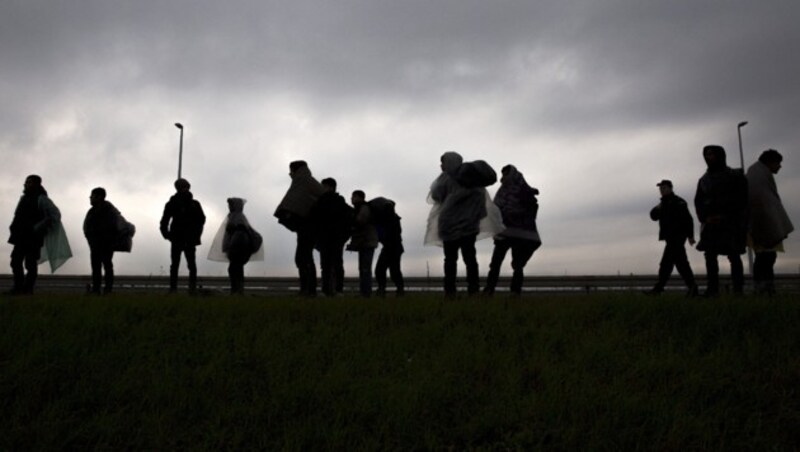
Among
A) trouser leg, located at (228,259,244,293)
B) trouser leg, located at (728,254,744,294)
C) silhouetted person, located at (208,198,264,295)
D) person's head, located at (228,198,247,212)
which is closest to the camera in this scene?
trouser leg, located at (728,254,744,294)

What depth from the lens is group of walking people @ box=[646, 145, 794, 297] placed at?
8.42m

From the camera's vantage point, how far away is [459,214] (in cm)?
916

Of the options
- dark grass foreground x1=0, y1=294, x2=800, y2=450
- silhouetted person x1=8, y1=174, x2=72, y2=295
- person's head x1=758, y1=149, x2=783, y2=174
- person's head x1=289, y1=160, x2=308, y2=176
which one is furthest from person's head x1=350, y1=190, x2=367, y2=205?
person's head x1=758, y1=149, x2=783, y2=174

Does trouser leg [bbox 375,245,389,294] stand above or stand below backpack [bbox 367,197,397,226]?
below

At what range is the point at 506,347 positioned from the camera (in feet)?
20.4

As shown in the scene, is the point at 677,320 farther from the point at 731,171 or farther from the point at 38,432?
the point at 38,432

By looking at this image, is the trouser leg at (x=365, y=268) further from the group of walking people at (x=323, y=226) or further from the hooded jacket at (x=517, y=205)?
the hooded jacket at (x=517, y=205)

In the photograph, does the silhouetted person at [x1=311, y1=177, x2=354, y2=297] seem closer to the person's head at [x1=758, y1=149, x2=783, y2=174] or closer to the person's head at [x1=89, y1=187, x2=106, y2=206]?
the person's head at [x1=89, y1=187, x2=106, y2=206]

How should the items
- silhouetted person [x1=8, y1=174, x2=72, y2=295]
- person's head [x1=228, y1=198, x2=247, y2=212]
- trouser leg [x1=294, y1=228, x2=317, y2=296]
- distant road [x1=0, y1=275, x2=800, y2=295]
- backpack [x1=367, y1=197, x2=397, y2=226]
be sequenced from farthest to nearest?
distant road [x1=0, y1=275, x2=800, y2=295]
person's head [x1=228, y1=198, x2=247, y2=212]
backpack [x1=367, y1=197, x2=397, y2=226]
silhouetted person [x1=8, y1=174, x2=72, y2=295]
trouser leg [x1=294, y1=228, x2=317, y2=296]

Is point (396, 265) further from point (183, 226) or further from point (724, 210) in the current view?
point (724, 210)

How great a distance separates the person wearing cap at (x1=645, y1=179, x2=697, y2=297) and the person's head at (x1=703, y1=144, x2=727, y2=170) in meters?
2.04

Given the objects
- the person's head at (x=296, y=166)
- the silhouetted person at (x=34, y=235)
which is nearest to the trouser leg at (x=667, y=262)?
the person's head at (x=296, y=166)

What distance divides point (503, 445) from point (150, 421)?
2.68 meters

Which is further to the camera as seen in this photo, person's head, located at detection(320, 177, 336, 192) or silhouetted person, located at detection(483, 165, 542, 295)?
person's head, located at detection(320, 177, 336, 192)
